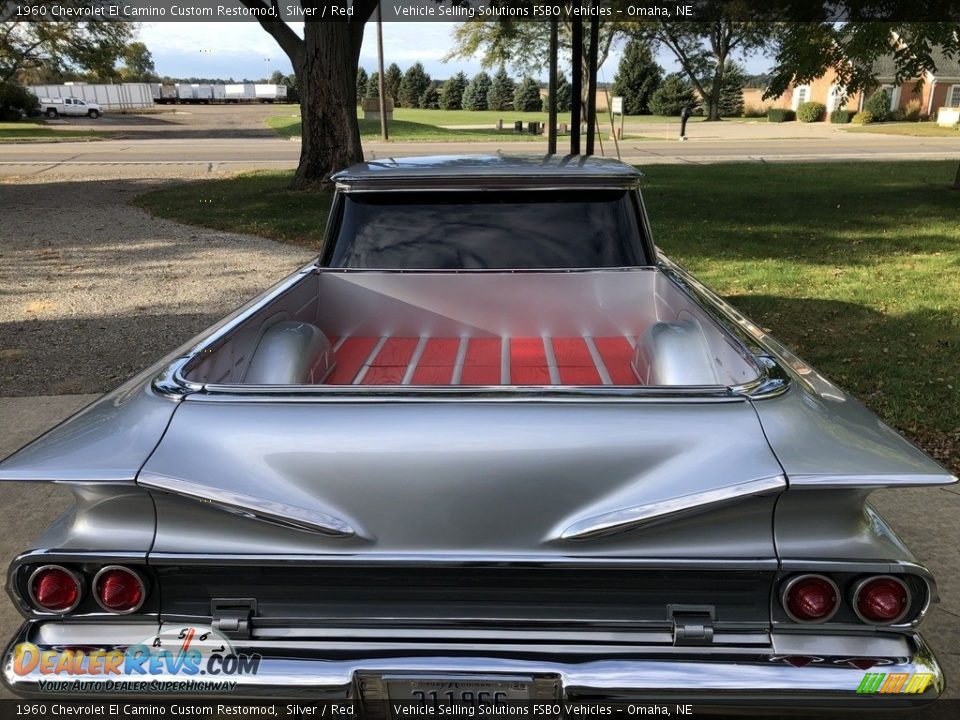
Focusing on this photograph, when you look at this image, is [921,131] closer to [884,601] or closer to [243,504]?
[884,601]

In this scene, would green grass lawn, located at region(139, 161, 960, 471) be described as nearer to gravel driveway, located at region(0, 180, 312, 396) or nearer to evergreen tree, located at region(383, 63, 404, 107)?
gravel driveway, located at region(0, 180, 312, 396)

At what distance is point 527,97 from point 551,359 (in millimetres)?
59236

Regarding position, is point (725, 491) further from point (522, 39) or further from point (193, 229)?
point (522, 39)

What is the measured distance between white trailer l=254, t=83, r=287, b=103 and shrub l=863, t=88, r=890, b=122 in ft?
169

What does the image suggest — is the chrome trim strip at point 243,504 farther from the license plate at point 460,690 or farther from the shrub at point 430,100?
the shrub at point 430,100

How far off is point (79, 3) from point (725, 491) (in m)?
27.7

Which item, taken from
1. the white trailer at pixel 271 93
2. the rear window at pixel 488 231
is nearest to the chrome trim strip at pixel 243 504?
the rear window at pixel 488 231

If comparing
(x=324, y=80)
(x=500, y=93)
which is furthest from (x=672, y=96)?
(x=324, y=80)

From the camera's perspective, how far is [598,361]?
326 cm

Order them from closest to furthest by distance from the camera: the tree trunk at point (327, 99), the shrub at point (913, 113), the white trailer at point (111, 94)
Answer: the tree trunk at point (327, 99) < the shrub at point (913, 113) < the white trailer at point (111, 94)

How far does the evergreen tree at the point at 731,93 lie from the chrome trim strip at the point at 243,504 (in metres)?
58.3

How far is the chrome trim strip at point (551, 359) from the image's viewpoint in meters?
3.04

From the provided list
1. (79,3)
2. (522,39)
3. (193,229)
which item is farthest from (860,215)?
(522,39)

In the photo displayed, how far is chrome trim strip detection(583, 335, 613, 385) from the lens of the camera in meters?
3.01
